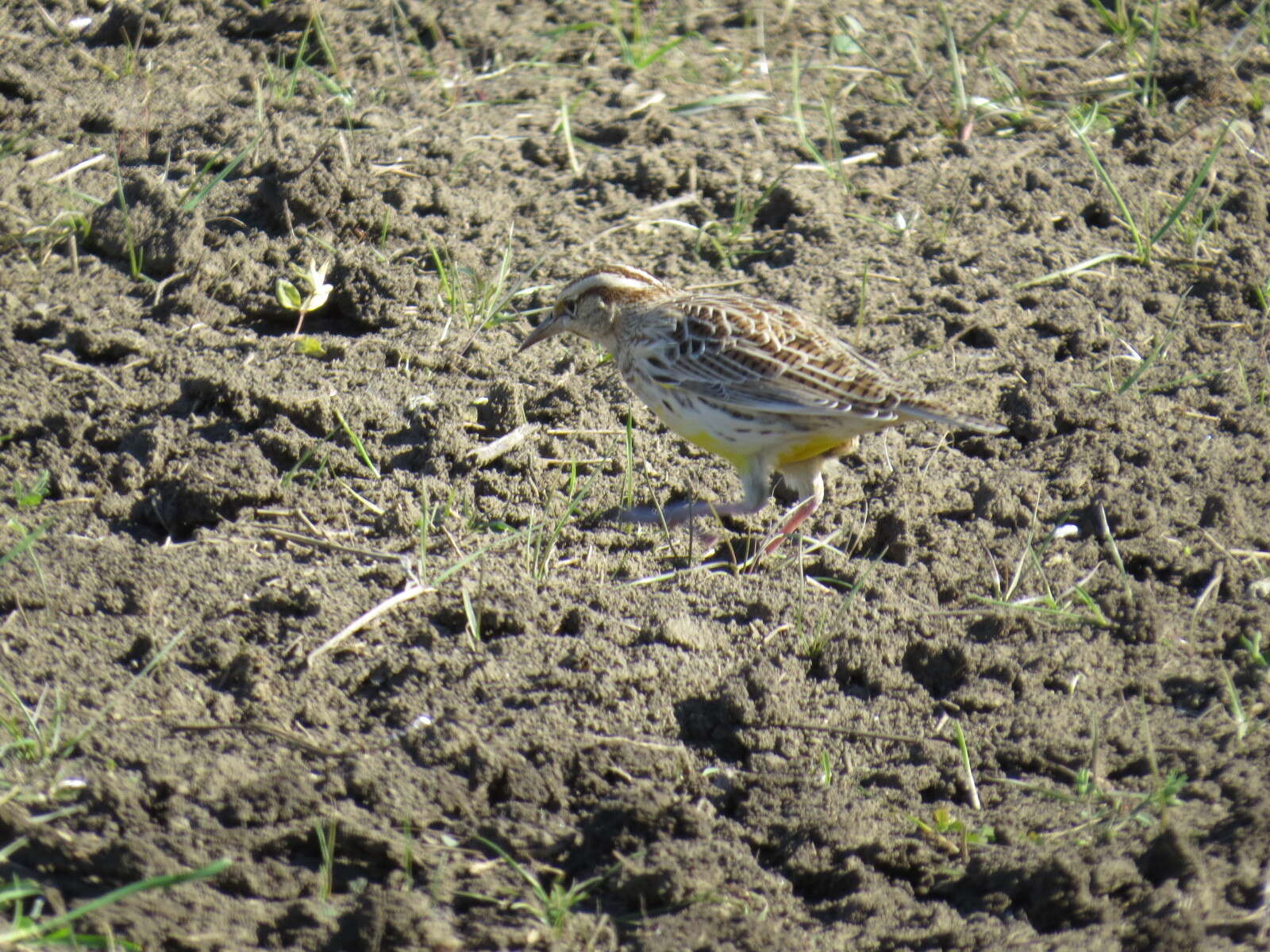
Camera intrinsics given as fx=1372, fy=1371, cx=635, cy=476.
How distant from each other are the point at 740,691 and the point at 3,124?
5595 millimetres

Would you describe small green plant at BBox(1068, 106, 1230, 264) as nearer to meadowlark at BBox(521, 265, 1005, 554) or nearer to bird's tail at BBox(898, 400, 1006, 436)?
meadowlark at BBox(521, 265, 1005, 554)

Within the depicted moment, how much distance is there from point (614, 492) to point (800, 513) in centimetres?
84

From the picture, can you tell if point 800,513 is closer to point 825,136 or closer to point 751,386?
point 751,386

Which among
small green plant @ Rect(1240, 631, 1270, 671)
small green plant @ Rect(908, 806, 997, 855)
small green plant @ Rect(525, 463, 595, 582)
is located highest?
small green plant @ Rect(1240, 631, 1270, 671)

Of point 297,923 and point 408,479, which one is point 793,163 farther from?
point 297,923

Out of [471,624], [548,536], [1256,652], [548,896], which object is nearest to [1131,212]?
[1256,652]

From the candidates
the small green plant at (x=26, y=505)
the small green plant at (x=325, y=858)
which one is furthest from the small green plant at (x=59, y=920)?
the small green plant at (x=26, y=505)

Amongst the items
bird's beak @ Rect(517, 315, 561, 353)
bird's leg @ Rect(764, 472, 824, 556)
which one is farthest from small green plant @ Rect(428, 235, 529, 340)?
bird's leg @ Rect(764, 472, 824, 556)

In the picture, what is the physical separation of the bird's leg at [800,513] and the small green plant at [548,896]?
2.09m

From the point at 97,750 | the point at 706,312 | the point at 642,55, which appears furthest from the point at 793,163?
the point at 97,750

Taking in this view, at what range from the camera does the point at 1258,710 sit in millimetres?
4781

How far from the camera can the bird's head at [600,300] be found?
6648 mm

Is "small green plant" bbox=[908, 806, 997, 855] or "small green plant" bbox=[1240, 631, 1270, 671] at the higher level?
"small green plant" bbox=[1240, 631, 1270, 671]

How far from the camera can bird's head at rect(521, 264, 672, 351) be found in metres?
6.65
